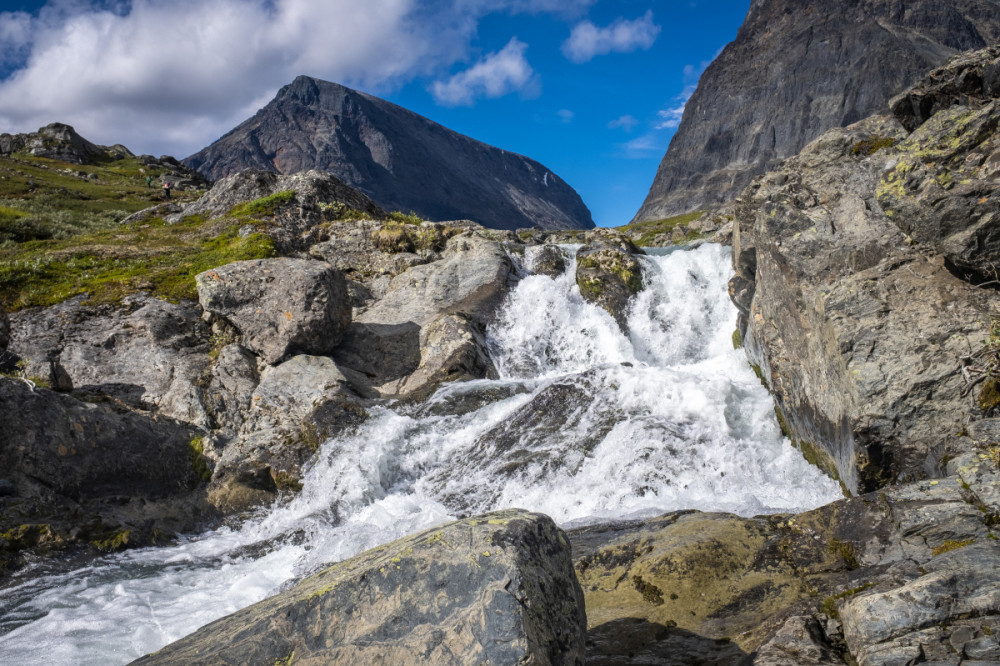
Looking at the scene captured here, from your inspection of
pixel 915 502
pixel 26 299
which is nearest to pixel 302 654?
pixel 915 502

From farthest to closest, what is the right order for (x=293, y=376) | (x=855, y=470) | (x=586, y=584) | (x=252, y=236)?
(x=252, y=236) < (x=293, y=376) < (x=855, y=470) < (x=586, y=584)

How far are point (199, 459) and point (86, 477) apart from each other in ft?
9.05

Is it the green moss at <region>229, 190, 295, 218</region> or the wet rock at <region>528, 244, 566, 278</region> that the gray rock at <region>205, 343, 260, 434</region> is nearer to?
the wet rock at <region>528, 244, 566, 278</region>

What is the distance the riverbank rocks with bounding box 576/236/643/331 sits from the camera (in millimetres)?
25109

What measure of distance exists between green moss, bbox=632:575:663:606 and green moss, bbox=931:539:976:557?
3.28 meters

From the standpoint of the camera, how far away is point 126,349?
19.0 metres

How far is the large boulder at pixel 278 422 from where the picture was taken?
15266 millimetres

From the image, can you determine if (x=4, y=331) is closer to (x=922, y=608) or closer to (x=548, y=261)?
(x=548, y=261)

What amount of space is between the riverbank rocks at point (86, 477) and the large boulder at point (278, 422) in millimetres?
924

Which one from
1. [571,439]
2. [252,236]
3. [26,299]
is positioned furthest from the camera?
[252,236]

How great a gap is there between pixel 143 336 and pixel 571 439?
15.5 m

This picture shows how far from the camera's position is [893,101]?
41.7 ft

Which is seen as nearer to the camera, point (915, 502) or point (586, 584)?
point (915, 502)

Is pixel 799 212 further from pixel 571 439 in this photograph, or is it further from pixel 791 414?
pixel 571 439
